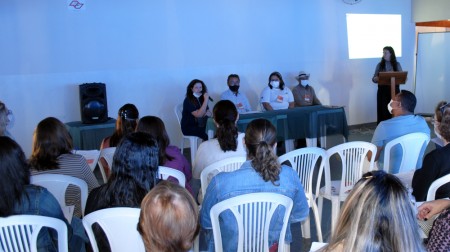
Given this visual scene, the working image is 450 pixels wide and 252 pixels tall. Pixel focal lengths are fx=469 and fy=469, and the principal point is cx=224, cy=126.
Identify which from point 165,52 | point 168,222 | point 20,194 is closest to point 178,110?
point 165,52

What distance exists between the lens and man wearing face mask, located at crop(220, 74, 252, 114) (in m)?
6.69

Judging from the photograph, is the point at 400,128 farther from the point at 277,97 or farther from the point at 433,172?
the point at 277,97

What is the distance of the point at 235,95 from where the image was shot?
676cm

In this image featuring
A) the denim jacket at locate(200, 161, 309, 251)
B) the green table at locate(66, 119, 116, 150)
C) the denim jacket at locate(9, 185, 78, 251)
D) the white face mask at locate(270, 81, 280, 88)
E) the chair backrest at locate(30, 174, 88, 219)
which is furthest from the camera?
the white face mask at locate(270, 81, 280, 88)

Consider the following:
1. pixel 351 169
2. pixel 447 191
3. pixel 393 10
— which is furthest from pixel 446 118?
pixel 393 10

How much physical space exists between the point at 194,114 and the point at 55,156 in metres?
3.24

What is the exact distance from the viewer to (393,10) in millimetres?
8938

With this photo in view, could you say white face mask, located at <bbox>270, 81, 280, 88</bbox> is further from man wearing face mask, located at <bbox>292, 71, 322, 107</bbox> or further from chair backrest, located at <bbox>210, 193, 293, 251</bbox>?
chair backrest, located at <bbox>210, 193, 293, 251</bbox>

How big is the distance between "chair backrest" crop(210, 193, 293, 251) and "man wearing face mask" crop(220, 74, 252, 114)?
14.3ft

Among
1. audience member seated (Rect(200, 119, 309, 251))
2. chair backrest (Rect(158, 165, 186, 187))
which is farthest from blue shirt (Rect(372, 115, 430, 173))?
chair backrest (Rect(158, 165, 186, 187))

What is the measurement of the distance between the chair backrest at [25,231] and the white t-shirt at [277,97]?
16.8 ft

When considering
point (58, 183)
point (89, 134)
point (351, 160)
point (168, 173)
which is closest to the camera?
point (58, 183)

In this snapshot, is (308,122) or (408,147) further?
(308,122)

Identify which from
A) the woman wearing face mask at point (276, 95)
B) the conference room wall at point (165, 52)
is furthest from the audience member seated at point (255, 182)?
the woman wearing face mask at point (276, 95)
